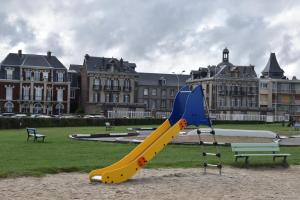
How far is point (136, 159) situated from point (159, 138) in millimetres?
1138

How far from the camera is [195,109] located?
654 inches

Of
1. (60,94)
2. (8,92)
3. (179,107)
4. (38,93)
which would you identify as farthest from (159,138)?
(60,94)

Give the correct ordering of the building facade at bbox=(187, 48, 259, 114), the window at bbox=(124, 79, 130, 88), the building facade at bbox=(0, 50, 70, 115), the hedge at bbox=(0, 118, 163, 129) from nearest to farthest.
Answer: the hedge at bbox=(0, 118, 163, 129)
the building facade at bbox=(0, 50, 70, 115)
the window at bbox=(124, 79, 130, 88)
the building facade at bbox=(187, 48, 259, 114)

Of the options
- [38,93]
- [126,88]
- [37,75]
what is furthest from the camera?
[126,88]

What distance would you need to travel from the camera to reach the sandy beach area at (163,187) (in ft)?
41.0

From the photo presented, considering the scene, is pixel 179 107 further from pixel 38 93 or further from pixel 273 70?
pixel 273 70

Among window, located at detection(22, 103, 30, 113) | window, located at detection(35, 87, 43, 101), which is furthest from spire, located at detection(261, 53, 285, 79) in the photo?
window, located at detection(22, 103, 30, 113)

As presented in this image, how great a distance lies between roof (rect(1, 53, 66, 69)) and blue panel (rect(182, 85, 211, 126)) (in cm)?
8107

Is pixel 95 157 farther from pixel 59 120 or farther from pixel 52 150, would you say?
pixel 59 120

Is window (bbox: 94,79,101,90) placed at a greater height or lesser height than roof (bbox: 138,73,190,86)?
lesser

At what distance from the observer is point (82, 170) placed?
1675 cm

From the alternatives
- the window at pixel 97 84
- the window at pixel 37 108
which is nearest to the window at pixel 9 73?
the window at pixel 37 108

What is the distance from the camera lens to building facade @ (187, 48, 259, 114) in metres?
111

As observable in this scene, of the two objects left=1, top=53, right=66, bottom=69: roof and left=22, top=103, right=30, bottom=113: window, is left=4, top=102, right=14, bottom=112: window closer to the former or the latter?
left=22, top=103, right=30, bottom=113: window
